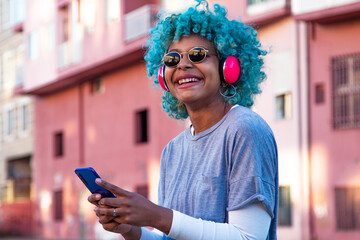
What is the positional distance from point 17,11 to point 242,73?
1262 inches

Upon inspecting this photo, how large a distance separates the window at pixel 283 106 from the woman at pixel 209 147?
15.1m

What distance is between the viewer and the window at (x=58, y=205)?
3000cm

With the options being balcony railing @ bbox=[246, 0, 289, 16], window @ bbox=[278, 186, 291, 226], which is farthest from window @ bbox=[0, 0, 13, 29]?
window @ bbox=[278, 186, 291, 226]

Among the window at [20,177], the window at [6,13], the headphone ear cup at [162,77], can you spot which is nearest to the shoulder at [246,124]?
the headphone ear cup at [162,77]

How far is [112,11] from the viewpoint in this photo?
24.8 m

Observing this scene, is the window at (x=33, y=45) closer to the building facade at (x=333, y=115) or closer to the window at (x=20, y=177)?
the window at (x=20, y=177)

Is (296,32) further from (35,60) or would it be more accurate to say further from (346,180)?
(35,60)

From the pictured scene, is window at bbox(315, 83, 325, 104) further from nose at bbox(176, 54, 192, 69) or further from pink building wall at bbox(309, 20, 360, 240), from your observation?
nose at bbox(176, 54, 192, 69)

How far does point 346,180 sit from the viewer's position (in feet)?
56.1

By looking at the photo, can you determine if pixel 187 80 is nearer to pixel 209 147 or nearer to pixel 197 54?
pixel 197 54

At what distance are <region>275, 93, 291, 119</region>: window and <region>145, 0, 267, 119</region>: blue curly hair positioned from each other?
15226 millimetres

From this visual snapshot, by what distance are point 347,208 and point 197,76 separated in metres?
14.7

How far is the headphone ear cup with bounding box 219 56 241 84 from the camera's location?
118 inches

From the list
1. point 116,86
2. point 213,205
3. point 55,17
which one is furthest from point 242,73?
point 55,17
